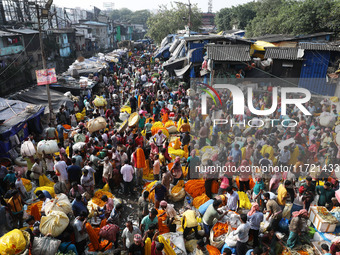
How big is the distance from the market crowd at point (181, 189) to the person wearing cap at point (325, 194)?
22 mm

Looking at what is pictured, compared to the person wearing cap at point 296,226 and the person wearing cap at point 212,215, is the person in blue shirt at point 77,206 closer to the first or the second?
the person wearing cap at point 212,215

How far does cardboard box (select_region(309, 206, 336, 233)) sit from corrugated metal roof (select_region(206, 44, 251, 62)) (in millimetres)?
12107

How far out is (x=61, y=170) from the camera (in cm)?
720

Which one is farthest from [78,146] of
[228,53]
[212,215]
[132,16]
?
[132,16]

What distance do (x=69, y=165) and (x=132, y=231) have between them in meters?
3.62

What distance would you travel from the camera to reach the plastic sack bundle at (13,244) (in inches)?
176

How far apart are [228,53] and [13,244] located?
15.5 metres

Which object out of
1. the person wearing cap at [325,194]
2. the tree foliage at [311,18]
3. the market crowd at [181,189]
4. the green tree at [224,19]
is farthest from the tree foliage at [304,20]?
the person wearing cap at [325,194]

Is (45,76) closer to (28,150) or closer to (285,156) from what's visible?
(28,150)

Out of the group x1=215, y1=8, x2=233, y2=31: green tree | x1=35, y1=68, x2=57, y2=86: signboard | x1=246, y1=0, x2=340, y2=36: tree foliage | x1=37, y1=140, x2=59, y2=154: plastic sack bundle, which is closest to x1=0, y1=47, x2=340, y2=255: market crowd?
x1=37, y1=140, x2=59, y2=154: plastic sack bundle

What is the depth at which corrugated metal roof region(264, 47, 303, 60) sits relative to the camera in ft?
54.6

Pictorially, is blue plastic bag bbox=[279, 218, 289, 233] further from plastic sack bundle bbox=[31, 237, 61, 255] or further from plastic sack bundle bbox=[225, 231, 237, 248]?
plastic sack bundle bbox=[31, 237, 61, 255]

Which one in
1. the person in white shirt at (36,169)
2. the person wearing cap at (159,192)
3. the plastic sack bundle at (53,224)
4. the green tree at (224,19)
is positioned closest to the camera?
the plastic sack bundle at (53,224)

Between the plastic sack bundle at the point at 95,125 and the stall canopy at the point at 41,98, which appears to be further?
the stall canopy at the point at 41,98
